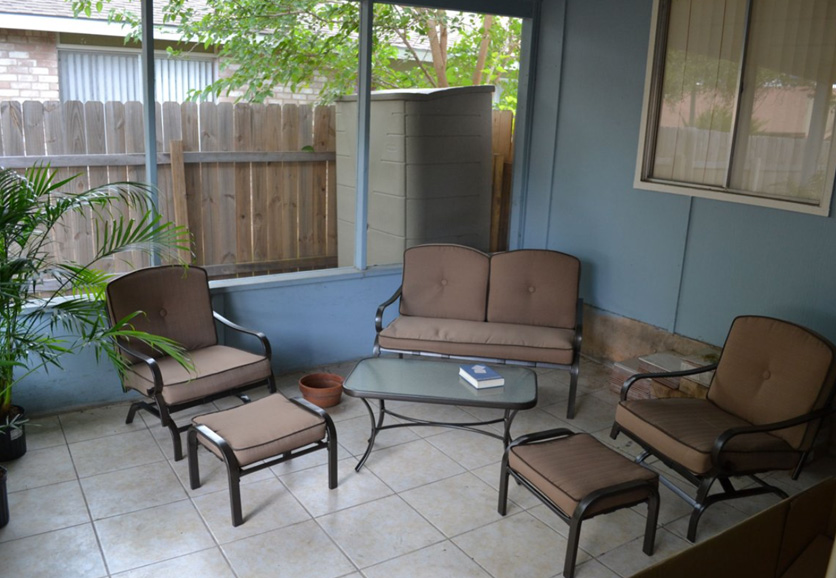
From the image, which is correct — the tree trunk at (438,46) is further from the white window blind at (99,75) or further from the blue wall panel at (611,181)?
the white window blind at (99,75)

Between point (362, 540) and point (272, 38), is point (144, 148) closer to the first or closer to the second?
point (272, 38)

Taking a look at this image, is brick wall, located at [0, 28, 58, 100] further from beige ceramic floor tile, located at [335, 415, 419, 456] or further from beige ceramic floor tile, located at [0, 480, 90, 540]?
beige ceramic floor tile, located at [335, 415, 419, 456]

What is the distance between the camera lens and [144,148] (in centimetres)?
432

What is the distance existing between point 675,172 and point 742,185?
0.50m

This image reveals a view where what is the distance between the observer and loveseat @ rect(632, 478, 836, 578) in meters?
1.62

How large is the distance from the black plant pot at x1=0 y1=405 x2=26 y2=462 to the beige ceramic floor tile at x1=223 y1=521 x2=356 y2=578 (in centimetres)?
141

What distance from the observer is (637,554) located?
3016 millimetres

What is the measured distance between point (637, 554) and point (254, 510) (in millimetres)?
1703

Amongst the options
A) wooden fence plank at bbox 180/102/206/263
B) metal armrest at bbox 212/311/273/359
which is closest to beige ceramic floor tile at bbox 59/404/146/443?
metal armrest at bbox 212/311/273/359

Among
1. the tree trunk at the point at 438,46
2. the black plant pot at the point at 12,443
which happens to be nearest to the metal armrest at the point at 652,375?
the black plant pot at the point at 12,443

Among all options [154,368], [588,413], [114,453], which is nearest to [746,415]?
[588,413]

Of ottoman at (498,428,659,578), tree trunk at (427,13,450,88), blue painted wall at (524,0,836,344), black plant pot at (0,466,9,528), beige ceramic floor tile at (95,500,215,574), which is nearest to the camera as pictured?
ottoman at (498,428,659,578)

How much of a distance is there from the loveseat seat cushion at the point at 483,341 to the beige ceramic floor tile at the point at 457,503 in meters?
0.99

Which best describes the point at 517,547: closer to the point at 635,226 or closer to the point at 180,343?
the point at 180,343
